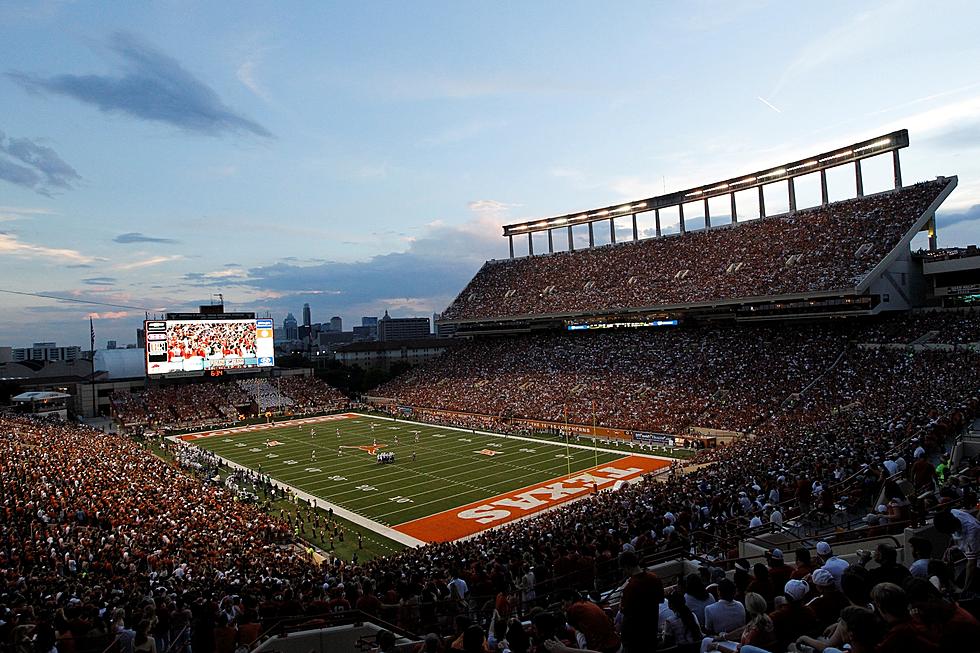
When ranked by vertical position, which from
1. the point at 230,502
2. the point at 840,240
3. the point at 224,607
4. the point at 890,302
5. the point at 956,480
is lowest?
the point at 230,502

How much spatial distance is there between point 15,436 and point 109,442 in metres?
5.05

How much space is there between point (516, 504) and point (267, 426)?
108 feet

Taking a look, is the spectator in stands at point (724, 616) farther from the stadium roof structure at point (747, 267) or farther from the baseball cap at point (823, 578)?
the stadium roof structure at point (747, 267)

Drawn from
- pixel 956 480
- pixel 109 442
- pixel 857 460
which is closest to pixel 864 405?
pixel 857 460

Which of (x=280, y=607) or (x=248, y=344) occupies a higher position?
(x=248, y=344)

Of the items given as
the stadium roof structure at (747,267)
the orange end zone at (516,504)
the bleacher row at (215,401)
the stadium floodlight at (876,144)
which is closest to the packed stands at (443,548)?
the orange end zone at (516,504)

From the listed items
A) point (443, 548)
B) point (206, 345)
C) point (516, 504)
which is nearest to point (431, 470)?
point (516, 504)

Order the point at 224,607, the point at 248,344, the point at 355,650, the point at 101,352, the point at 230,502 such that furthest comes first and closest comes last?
the point at 101,352
the point at 248,344
the point at 230,502
the point at 224,607
the point at 355,650

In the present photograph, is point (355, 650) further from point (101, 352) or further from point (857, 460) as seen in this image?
point (101, 352)

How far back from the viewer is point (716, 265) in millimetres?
51375

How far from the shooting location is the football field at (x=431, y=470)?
25.3m

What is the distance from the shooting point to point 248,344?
2446 inches

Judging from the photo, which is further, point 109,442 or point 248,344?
point 248,344

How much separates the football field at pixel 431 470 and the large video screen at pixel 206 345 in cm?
1272
